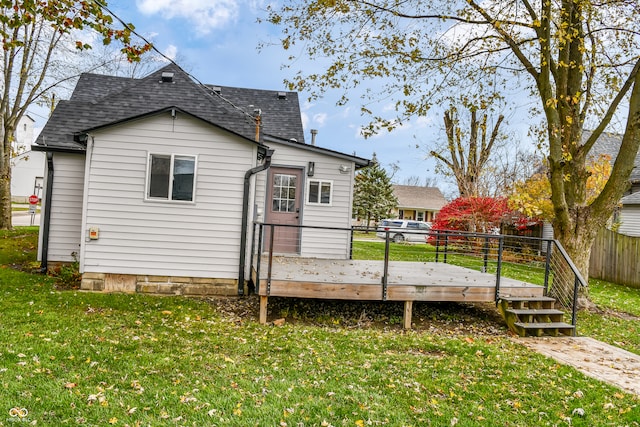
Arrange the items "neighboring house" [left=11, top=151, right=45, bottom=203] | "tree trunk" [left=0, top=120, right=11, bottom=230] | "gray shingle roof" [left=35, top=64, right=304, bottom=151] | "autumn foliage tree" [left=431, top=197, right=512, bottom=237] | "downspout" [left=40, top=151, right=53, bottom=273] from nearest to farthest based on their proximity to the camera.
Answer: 1. "downspout" [left=40, top=151, right=53, bottom=273]
2. "gray shingle roof" [left=35, top=64, right=304, bottom=151]
3. "tree trunk" [left=0, top=120, right=11, bottom=230]
4. "autumn foliage tree" [left=431, top=197, right=512, bottom=237]
5. "neighboring house" [left=11, top=151, right=45, bottom=203]

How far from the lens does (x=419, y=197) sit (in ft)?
149

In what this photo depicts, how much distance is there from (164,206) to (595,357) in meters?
7.20

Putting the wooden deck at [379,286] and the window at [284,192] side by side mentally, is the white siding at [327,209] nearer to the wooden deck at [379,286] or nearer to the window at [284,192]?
the window at [284,192]

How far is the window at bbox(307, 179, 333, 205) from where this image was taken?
11.3 m

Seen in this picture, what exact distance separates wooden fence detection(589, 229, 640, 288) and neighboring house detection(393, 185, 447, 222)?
1165 inches

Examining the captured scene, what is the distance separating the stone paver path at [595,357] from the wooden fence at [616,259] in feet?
25.9

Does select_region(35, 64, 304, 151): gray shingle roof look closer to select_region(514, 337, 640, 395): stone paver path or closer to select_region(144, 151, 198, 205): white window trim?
select_region(144, 151, 198, 205): white window trim

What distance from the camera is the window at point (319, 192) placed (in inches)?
446

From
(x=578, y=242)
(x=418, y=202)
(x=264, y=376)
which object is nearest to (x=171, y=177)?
(x=264, y=376)

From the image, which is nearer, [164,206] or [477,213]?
[164,206]

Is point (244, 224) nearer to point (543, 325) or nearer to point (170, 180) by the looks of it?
point (170, 180)

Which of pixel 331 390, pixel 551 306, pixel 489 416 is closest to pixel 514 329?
pixel 551 306

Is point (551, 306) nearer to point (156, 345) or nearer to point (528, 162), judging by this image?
point (156, 345)

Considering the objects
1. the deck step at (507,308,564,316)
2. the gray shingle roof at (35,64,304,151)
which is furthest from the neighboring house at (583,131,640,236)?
the gray shingle roof at (35,64,304,151)
